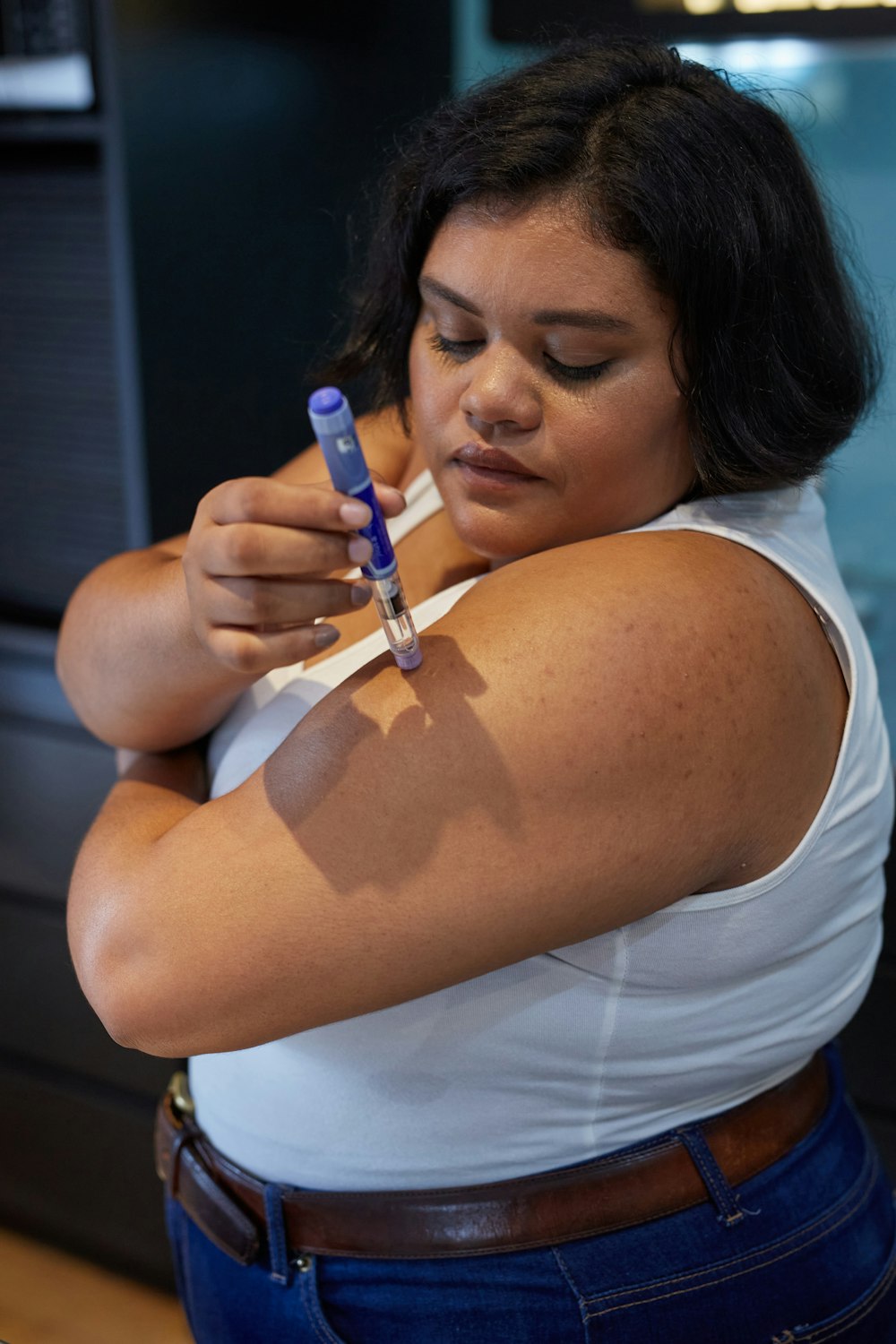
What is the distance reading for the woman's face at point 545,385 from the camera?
0.86m

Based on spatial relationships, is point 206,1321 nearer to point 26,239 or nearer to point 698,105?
point 698,105

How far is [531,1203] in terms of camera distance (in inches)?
39.1

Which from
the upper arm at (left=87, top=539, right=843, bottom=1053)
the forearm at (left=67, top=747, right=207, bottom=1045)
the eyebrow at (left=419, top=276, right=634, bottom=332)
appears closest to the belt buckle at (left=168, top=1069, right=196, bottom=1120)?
the forearm at (left=67, top=747, right=207, bottom=1045)

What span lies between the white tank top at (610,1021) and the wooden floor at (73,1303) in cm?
126

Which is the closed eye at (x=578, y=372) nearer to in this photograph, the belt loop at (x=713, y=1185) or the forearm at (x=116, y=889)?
the forearm at (x=116, y=889)

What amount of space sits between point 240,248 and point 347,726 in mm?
1259

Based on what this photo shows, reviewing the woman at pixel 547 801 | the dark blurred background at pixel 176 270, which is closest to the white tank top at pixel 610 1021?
the woman at pixel 547 801

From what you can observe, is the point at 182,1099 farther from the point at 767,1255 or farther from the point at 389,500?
the point at 389,500

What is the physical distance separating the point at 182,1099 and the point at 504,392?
729 millimetres

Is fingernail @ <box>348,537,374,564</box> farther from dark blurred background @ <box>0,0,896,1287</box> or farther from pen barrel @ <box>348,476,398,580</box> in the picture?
dark blurred background @ <box>0,0,896,1287</box>

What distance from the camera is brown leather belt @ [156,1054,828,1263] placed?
3.26 ft

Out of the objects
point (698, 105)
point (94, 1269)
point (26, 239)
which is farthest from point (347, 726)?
point (94, 1269)

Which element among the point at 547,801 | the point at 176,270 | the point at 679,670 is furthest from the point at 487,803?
the point at 176,270

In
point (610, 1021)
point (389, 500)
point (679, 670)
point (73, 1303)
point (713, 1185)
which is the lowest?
point (73, 1303)
